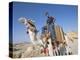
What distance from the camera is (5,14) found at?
4.64 ft

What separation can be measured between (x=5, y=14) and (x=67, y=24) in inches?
19.2

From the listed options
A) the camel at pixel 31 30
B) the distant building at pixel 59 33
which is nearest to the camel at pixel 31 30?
the camel at pixel 31 30

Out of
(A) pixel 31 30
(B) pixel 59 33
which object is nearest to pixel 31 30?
(A) pixel 31 30

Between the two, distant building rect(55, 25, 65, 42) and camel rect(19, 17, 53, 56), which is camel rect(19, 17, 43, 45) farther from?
distant building rect(55, 25, 65, 42)

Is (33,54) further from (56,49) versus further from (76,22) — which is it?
(76,22)

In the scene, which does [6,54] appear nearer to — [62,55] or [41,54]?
[41,54]

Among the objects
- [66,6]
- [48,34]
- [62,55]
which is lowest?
[62,55]

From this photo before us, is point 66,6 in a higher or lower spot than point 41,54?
higher

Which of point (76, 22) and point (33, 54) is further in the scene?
point (76, 22)

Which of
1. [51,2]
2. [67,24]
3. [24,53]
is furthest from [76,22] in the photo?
[24,53]

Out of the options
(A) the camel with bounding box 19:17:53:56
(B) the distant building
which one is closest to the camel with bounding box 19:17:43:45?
(A) the camel with bounding box 19:17:53:56

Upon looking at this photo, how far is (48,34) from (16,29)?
0.25 m

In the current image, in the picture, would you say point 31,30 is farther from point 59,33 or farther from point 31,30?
point 59,33

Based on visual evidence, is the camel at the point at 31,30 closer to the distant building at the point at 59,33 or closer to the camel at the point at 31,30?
the camel at the point at 31,30
